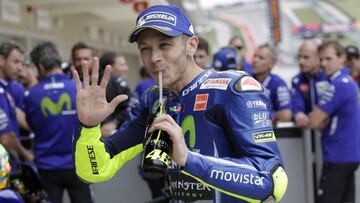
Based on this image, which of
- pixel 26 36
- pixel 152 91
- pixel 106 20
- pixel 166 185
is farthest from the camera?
pixel 106 20

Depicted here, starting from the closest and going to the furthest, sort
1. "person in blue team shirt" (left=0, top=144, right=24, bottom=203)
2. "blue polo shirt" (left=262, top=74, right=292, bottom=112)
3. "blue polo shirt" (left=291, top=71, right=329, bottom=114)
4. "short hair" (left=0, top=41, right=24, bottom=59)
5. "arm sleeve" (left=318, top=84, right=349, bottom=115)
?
1. "person in blue team shirt" (left=0, top=144, right=24, bottom=203)
2. "arm sleeve" (left=318, top=84, right=349, bottom=115)
3. "short hair" (left=0, top=41, right=24, bottom=59)
4. "blue polo shirt" (left=291, top=71, right=329, bottom=114)
5. "blue polo shirt" (left=262, top=74, right=292, bottom=112)

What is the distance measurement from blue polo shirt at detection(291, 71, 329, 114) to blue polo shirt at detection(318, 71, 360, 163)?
0.50 m

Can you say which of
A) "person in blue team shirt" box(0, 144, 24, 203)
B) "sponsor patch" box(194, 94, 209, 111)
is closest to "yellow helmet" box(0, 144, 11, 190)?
"person in blue team shirt" box(0, 144, 24, 203)

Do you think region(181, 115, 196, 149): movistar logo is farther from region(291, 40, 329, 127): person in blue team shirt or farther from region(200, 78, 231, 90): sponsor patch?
region(291, 40, 329, 127): person in blue team shirt

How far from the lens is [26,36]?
33.2 ft

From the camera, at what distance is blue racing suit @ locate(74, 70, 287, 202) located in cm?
147

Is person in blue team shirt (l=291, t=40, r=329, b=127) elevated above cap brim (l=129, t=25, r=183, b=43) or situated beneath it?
situated beneath

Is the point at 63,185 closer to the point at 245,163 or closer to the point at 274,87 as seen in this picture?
the point at 274,87

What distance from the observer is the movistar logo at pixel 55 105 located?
3619mm

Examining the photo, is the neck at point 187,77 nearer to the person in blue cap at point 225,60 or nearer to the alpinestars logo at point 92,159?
the alpinestars logo at point 92,159

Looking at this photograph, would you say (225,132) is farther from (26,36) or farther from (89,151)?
(26,36)

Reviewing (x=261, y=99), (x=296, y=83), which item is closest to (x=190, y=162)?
(x=261, y=99)

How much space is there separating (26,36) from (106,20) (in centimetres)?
433

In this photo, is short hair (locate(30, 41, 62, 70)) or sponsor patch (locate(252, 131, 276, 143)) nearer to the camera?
sponsor patch (locate(252, 131, 276, 143))
